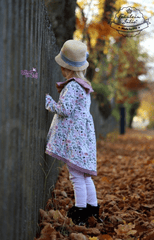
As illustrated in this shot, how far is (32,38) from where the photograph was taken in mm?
1986

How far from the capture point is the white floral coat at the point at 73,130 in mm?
2531

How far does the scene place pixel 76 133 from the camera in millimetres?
2576

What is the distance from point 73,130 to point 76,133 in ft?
0.13

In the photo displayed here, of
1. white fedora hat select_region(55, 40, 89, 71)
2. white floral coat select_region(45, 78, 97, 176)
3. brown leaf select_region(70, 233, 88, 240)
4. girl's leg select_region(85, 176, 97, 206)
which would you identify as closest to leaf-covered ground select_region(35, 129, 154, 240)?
brown leaf select_region(70, 233, 88, 240)

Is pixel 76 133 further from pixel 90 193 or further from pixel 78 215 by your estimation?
pixel 78 215

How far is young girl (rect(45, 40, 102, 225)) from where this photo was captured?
2.54m

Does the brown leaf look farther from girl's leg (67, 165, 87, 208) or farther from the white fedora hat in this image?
the white fedora hat

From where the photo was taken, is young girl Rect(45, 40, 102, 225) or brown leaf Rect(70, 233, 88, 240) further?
young girl Rect(45, 40, 102, 225)

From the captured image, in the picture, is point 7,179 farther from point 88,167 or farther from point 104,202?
point 104,202

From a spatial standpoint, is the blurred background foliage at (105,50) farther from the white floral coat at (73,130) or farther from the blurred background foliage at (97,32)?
the white floral coat at (73,130)

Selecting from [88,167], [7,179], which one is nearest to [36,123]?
[88,167]

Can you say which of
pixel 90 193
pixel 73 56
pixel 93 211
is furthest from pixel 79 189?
pixel 73 56

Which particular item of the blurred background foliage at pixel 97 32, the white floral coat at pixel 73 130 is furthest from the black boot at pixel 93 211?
the blurred background foliage at pixel 97 32

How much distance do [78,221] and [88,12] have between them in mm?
5535
